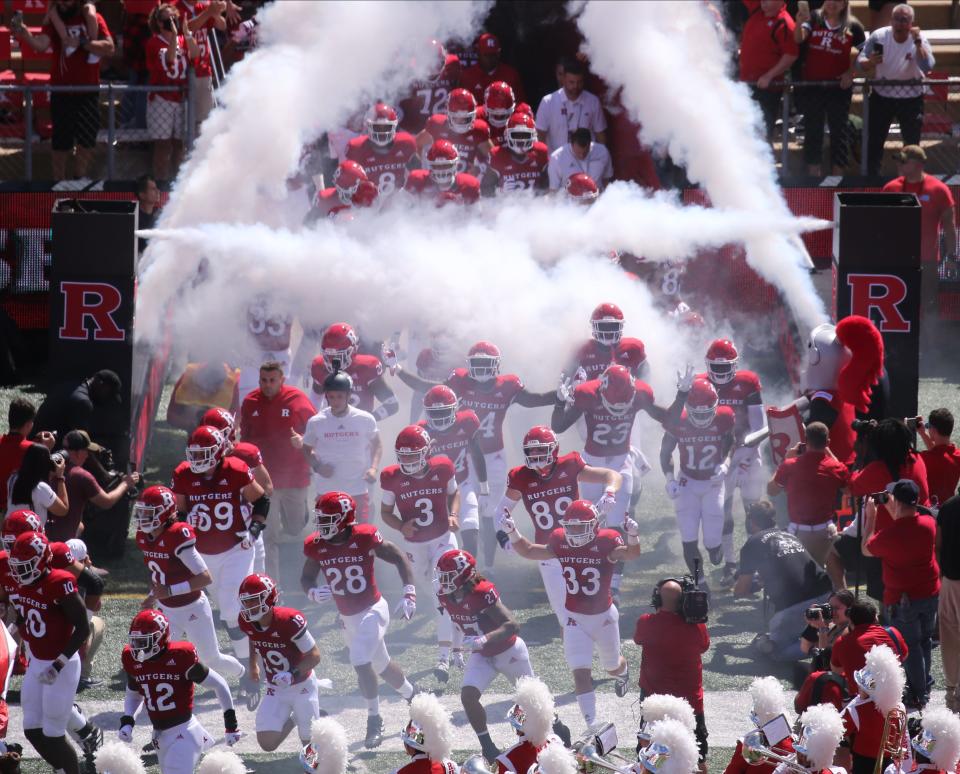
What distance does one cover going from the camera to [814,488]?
11344 millimetres

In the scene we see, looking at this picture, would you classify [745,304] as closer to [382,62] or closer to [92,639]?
[382,62]

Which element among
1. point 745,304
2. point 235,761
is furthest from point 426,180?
point 235,761

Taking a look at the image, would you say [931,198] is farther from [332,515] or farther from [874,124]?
[332,515]

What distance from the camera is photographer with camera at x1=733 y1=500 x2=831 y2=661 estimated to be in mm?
10844

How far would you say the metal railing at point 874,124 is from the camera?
51.2ft

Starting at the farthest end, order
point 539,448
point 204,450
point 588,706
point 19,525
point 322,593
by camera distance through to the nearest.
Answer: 1. point 539,448
2. point 204,450
3. point 322,593
4. point 588,706
5. point 19,525

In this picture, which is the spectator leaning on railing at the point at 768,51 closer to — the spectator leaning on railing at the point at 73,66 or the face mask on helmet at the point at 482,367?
the face mask on helmet at the point at 482,367

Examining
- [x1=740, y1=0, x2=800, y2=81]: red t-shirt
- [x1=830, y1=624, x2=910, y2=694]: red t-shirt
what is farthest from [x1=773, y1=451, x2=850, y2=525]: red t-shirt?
[x1=740, y1=0, x2=800, y2=81]: red t-shirt

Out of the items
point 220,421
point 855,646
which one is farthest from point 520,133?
point 855,646

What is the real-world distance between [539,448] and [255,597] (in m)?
2.35

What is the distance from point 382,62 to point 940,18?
6948mm

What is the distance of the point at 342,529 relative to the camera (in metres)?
10.2

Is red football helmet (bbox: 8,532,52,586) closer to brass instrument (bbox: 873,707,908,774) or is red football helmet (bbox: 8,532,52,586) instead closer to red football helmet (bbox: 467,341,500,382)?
red football helmet (bbox: 467,341,500,382)

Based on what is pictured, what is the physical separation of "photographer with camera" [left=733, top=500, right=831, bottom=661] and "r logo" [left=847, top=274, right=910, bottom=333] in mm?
2589
